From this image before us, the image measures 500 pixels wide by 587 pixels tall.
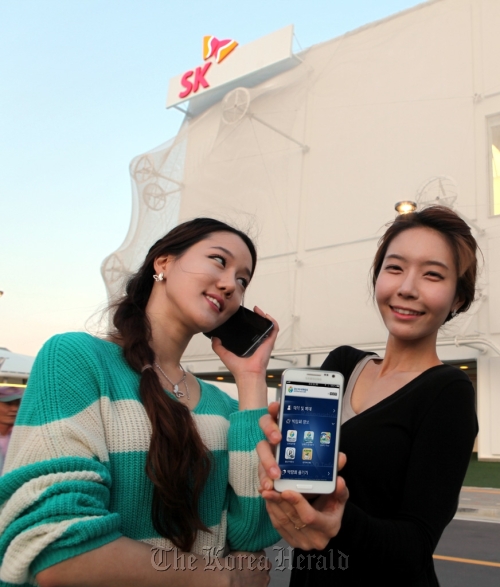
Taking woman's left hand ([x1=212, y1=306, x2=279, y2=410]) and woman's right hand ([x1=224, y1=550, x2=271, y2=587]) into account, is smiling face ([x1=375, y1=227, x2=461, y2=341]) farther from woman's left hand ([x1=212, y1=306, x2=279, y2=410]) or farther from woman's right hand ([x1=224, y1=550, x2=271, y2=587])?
woman's right hand ([x1=224, y1=550, x2=271, y2=587])

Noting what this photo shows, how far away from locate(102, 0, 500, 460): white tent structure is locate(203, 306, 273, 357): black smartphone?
1022 centimetres

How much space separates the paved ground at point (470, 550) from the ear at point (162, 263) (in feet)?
5.71

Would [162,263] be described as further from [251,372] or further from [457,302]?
[457,302]

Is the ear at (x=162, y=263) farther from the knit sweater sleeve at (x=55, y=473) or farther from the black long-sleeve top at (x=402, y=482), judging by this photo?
the black long-sleeve top at (x=402, y=482)

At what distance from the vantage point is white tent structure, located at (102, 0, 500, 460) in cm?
1302

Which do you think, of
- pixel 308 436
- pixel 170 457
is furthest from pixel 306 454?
pixel 170 457

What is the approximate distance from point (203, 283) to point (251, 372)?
33cm

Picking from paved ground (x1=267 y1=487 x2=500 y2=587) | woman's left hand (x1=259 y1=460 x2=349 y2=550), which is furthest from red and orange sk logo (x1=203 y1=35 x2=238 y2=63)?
woman's left hand (x1=259 y1=460 x2=349 y2=550)

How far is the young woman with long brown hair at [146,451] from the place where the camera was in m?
1.20

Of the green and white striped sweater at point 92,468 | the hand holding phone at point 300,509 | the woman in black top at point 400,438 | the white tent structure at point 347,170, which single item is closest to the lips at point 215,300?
the green and white striped sweater at point 92,468

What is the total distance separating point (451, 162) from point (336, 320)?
4814 millimetres

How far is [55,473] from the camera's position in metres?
1.24

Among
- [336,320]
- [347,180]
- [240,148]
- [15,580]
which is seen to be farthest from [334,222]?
[15,580]

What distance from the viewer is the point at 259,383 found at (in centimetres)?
179
